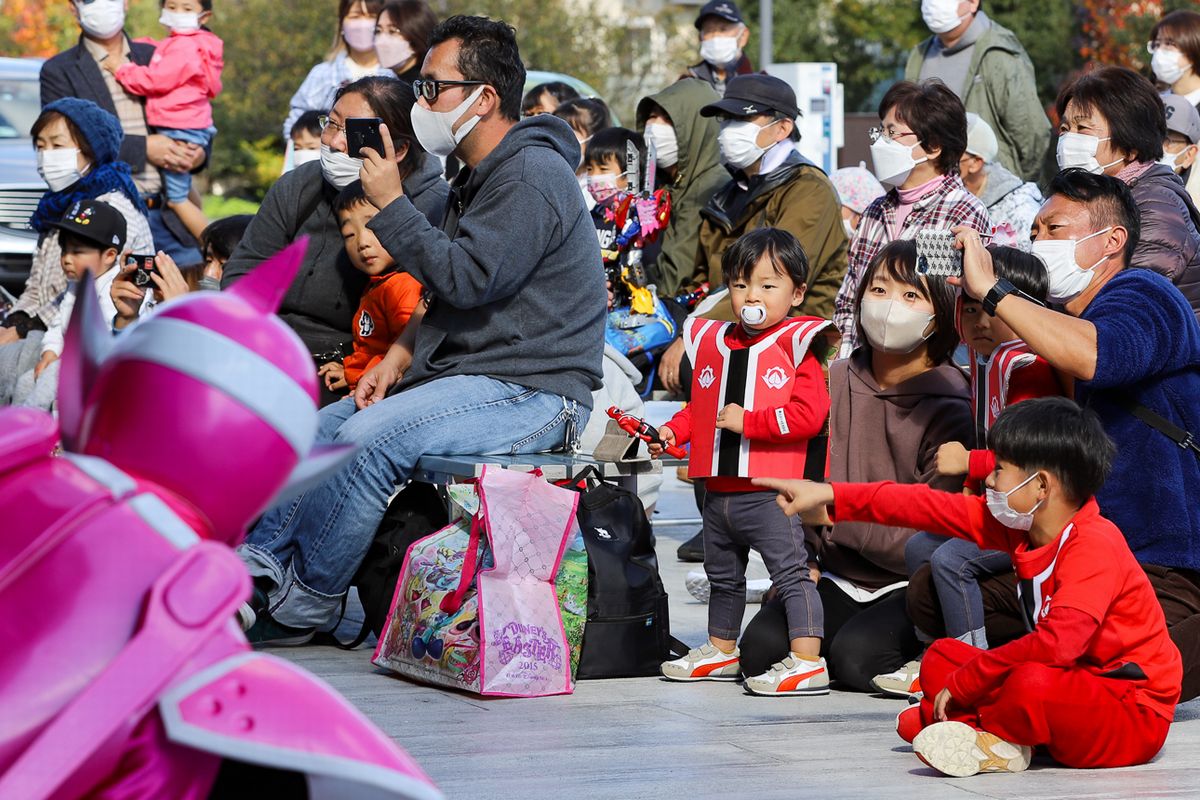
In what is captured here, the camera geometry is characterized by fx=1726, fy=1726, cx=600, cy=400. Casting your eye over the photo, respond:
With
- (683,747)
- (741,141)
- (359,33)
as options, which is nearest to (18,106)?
(359,33)

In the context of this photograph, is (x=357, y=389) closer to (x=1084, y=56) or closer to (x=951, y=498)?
(x=951, y=498)

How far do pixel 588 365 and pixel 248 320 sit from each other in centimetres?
359

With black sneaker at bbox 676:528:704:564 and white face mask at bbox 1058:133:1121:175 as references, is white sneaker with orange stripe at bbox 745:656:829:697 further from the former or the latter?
black sneaker at bbox 676:528:704:564

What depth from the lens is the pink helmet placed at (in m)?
1.98

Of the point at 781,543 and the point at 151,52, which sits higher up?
the point at 151,52

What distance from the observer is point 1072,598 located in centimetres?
398

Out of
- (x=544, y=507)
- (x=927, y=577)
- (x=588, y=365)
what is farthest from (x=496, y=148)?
(x=927, y=577)

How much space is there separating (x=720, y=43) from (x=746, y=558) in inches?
202

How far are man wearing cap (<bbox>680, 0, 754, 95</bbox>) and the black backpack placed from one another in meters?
A: 4.96

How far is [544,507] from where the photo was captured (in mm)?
4980

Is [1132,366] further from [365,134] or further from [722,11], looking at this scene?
[722,11]

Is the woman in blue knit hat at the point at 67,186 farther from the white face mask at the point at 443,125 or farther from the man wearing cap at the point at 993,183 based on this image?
the man wearing cap at the point at 993,183

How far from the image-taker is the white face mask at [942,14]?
28.9 feet

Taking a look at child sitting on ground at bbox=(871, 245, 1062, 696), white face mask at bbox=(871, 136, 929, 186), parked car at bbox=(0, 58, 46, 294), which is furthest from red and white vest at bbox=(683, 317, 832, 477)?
parked car at bbox=(0, 58, 46, 294)
